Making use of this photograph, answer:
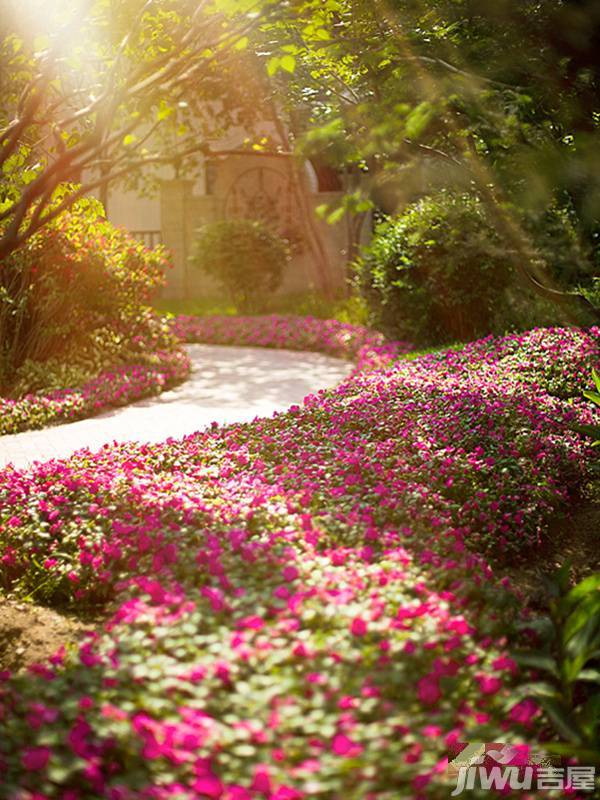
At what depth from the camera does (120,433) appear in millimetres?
8852

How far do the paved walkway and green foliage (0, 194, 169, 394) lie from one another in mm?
1088

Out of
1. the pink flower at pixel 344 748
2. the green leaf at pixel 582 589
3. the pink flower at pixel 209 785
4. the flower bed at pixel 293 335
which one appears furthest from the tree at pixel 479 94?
the flower bed at pixel 293 335

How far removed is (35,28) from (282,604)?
6961 mm

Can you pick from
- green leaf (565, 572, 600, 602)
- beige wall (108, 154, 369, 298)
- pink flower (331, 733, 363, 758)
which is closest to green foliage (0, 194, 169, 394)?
green leaf (565, 572, 600, 602)

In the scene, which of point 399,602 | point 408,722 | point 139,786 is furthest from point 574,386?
point 139,786

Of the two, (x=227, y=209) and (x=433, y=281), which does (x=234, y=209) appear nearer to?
(x=227, y=209)

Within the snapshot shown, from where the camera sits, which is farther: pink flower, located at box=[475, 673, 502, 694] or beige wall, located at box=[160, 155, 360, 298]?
beige wall, located at box=[160, 155, 360, 298]

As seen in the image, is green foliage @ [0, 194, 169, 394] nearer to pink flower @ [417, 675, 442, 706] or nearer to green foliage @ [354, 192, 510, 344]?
green foliage @ [354, 192, 510, 344]

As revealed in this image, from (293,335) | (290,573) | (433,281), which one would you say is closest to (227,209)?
(293,335)

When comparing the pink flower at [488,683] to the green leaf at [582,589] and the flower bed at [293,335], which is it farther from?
the flower bed at [293,335]

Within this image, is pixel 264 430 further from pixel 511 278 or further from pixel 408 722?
pixel 511 278

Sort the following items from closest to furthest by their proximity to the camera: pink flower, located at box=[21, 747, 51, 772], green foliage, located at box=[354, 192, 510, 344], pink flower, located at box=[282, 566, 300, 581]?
1. pink flower, located at box=[21, 747, 51, 772]
2. pink flower, located at box=[282, 566, 300, 581]
3. green foliage, located at box=[354, 192, 510, 344]

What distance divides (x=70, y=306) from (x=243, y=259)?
289 inches

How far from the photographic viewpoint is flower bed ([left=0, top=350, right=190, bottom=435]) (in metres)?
9.21
